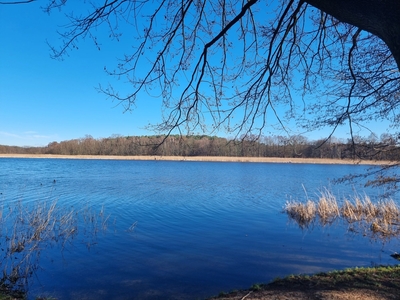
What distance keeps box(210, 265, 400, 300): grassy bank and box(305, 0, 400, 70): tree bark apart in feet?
10.8

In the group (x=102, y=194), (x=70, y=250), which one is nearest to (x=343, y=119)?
(x=70, y=250)

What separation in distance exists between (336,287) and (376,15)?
3858 mm

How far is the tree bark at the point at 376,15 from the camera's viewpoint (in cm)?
184

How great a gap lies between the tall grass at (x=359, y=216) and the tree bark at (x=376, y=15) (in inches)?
392

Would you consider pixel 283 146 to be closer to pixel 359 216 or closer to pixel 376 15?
pixel 376 15

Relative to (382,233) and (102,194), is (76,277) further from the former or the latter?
(102,194)

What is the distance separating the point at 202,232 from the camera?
399 inches

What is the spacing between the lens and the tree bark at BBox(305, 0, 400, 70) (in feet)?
6.03

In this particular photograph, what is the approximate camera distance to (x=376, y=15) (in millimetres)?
1919

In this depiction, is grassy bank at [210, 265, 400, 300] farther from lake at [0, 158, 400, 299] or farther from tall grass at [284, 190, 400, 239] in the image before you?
tall grass at [284, 190, 400, 239]

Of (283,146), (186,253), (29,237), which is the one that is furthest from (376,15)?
(29,237)

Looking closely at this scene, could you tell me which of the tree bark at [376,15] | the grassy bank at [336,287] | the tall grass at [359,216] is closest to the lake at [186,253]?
the tall grass at [359,216]

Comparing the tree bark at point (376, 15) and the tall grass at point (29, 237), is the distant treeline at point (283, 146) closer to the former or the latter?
the tree bark at point (376, 15)

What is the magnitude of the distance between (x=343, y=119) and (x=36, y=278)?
685cm
